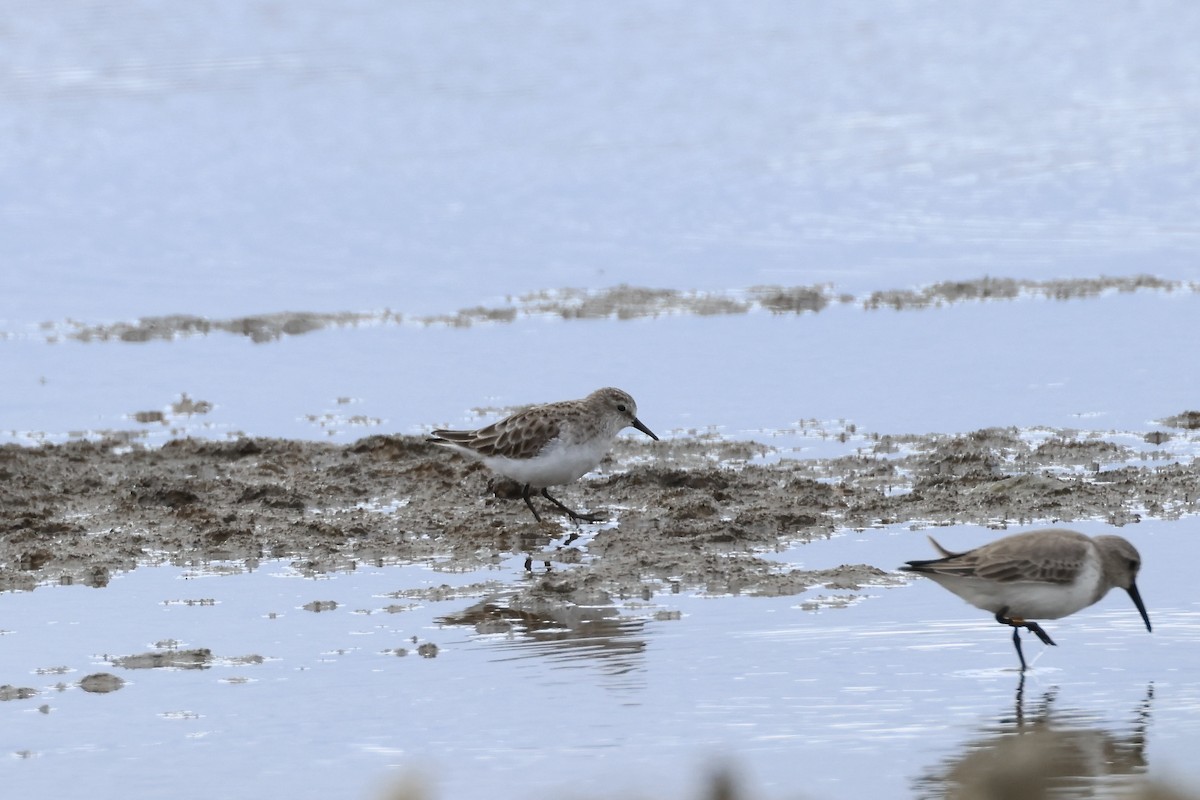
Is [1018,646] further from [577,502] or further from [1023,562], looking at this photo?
[577,502]

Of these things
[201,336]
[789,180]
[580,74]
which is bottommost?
[201,336]

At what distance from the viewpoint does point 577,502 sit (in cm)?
1353

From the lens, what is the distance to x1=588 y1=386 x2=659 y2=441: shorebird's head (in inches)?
528

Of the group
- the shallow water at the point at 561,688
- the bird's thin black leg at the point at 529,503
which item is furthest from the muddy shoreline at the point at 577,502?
the shallow water at the point at 561,688

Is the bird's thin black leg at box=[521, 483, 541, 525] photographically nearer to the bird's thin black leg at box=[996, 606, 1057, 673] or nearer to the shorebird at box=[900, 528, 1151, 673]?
the shorebird at box=[900, 528, 1151, 673]

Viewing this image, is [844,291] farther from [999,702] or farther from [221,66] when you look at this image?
[221,66]

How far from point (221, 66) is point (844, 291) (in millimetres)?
19033

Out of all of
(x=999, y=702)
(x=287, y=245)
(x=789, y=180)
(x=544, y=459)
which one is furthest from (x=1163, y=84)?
(x=999, y=702)

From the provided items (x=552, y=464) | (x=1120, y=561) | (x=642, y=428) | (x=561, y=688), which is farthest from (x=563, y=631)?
(x=642, y=428)

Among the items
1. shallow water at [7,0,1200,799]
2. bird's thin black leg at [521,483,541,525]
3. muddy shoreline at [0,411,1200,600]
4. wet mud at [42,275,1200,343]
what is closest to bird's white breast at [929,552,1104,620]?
shallow water at [7,0,1200,799]

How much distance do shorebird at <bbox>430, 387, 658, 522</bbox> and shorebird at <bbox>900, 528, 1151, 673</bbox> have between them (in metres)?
3.66

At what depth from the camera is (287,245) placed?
23.6m

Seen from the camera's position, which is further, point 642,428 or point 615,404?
point 642,428

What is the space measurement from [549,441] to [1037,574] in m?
4.19
